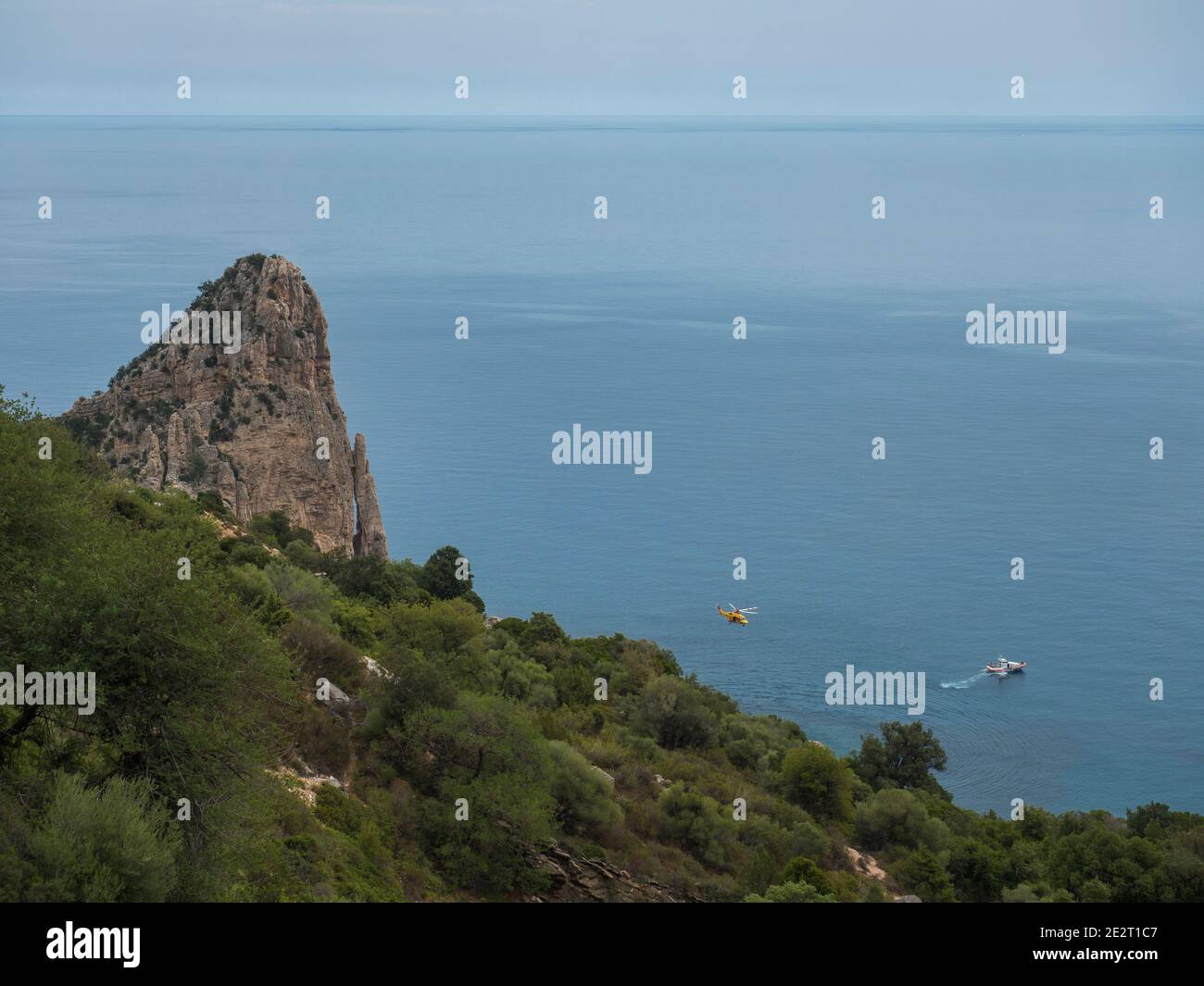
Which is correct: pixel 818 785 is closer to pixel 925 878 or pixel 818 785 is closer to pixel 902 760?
pixel 925 878

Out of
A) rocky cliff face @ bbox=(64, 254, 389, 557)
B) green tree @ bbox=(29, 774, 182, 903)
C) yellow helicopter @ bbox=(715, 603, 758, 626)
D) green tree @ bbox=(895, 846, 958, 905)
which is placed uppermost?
rocky cliff face @ bbox=(64, 254, 389, 557)

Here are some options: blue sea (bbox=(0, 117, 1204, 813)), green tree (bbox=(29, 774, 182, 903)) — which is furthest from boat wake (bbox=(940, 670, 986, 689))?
green tree (bbox=(29, 774, 182, 903))

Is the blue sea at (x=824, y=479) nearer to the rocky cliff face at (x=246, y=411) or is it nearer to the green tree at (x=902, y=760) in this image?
the green tree at (x=902, y=760)

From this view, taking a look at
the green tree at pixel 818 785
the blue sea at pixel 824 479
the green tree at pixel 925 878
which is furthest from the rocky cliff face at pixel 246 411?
the blue sea at pixel 824 479

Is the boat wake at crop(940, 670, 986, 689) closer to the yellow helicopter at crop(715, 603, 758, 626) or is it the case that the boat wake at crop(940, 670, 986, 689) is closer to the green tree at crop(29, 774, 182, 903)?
the yellow helicopter at crop(715, 603, 758, 626)

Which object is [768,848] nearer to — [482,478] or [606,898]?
[606,898]

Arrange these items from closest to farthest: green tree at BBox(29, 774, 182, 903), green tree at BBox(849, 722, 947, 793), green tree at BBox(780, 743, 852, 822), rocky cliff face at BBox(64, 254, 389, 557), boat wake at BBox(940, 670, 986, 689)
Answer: green tree at BBox(29, 774, 182, 903) → green tree at BBox(780, 743, 852, 822) → rocky cliff face at BBox(64, 254, 389, 557) → green tree at BBox(849, 722, 947, 793) → boat wake at BBox(940, 670, 986, 689)
